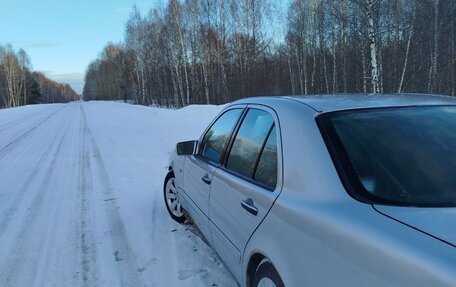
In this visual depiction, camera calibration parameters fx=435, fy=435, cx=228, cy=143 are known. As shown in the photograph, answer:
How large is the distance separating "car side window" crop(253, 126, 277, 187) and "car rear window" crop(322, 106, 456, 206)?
377 millimetres

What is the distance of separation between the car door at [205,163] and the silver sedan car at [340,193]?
278 mm

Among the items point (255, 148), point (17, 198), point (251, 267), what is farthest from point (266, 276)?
point (17, 198)

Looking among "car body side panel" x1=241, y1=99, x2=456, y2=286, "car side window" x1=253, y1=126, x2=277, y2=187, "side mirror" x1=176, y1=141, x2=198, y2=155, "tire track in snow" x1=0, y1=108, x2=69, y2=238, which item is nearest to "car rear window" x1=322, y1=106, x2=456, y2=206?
"car body side panel" x1=241, y1=99, x2=456, y2=286

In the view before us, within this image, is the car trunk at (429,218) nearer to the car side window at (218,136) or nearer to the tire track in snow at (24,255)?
the car side window at (218,136)

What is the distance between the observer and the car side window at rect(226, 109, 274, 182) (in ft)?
9.36

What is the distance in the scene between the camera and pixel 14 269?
13.2 feet

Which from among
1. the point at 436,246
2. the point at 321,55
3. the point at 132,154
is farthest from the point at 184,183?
the point at 321,55

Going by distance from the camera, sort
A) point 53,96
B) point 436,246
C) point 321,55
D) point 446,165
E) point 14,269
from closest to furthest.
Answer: point 436,246 → point 446,165 → point 14,269 → point 321,55 → point 53,96

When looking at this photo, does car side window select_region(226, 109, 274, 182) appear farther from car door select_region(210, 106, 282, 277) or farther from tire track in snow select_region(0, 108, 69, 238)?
tire track in snow select_region(0, 108, 69, 238)

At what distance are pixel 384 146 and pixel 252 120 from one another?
3.67 feet

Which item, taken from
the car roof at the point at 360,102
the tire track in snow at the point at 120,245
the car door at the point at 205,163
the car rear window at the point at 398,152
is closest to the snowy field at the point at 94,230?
the tire track in snow at the point at 120,245

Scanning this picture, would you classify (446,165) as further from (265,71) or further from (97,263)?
(265,71)

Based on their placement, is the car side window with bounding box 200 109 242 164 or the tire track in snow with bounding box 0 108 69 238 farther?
the tire track in snow with bounding box 0 108 69 238

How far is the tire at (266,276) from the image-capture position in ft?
7.37
